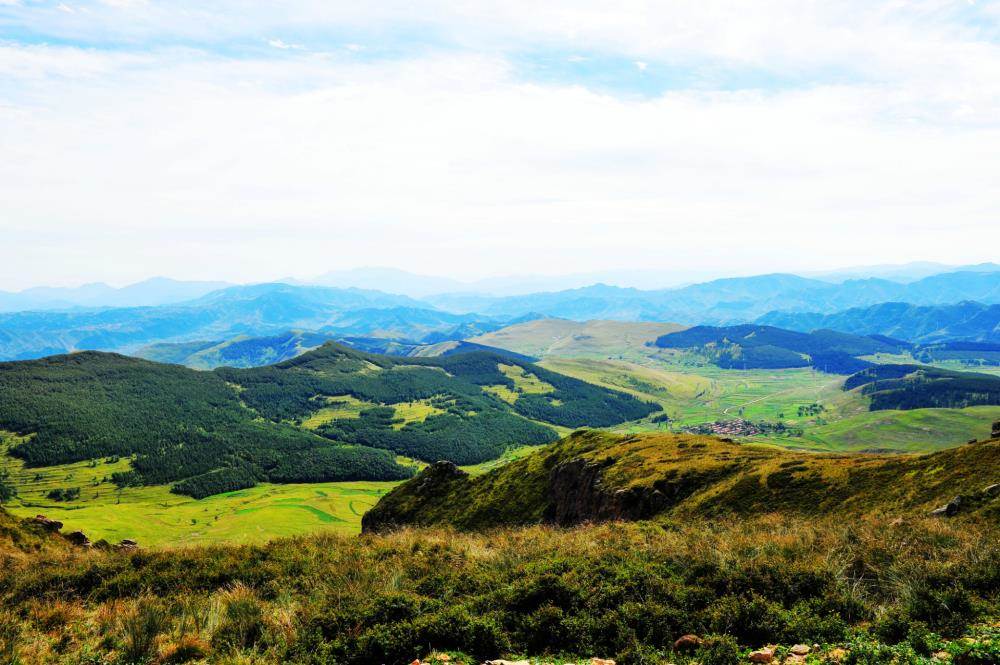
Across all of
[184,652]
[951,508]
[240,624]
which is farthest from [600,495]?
[184,652]

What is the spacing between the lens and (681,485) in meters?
45.8

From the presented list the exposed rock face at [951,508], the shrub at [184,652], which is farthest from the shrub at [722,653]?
the exposed rock face at [951,508]

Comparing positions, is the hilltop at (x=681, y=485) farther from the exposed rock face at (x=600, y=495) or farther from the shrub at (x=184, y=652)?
the shrub at (x=184, y=652)

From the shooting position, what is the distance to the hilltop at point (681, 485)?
2917 centimetres

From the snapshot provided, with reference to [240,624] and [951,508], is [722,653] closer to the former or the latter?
[240,624]

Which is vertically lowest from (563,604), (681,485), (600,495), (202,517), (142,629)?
(202,517)

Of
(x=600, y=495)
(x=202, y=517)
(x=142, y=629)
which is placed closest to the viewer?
(x=142, y=629)

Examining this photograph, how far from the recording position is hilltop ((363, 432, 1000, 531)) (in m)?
29.2

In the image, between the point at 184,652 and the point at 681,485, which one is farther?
the point at 681,485

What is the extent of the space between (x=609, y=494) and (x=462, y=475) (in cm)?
3681

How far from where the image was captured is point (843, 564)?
651 inches

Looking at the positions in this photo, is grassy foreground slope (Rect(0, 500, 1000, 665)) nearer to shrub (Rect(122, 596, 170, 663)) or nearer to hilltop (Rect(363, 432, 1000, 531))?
shrub (Rect(122, 596, 170, 663))

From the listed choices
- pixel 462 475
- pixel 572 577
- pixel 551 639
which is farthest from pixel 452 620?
pixel 462 475

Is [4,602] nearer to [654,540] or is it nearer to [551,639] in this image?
[551,639]
